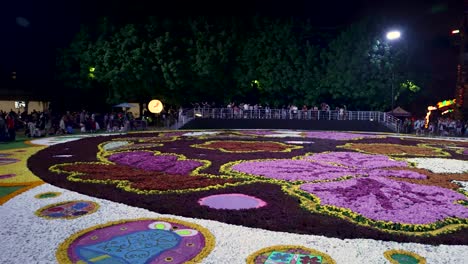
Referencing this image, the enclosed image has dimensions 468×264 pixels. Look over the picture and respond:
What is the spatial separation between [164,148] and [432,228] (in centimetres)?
1138

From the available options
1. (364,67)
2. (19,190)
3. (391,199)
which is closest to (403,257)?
(391,199)

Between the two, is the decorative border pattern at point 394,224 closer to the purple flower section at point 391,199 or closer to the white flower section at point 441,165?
the purple flower section at point 391,199

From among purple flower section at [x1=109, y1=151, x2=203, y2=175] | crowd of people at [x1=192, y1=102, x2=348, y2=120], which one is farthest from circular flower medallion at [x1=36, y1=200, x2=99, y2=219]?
crowd of people at [x1=192, y1=102, x2=348, y2=120]

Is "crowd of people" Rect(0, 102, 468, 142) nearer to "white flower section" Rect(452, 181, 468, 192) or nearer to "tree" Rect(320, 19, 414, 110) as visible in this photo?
"tree" Rect(320, 19, 414, 110)

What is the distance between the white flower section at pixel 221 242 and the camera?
16.5 feet

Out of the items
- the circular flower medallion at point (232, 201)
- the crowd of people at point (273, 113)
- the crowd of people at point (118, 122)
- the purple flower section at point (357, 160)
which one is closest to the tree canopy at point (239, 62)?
the crowd of people at point (118, 122)

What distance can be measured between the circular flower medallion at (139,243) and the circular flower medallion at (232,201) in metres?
1.18

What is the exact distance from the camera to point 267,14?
36188 mm

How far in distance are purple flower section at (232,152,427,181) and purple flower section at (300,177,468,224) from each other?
2.99 ft

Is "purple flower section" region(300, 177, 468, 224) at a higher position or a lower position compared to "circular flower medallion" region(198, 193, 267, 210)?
higher

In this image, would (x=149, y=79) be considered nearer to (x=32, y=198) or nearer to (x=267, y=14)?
(x=267, y=14)

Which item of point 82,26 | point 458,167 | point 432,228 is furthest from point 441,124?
point 82,26

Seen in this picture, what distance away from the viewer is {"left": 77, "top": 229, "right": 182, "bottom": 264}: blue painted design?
196 inches

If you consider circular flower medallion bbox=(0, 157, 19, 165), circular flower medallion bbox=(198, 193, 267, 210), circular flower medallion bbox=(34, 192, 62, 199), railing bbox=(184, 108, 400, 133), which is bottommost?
circular flower medallion bbox=(34, 192, 62, 199)
